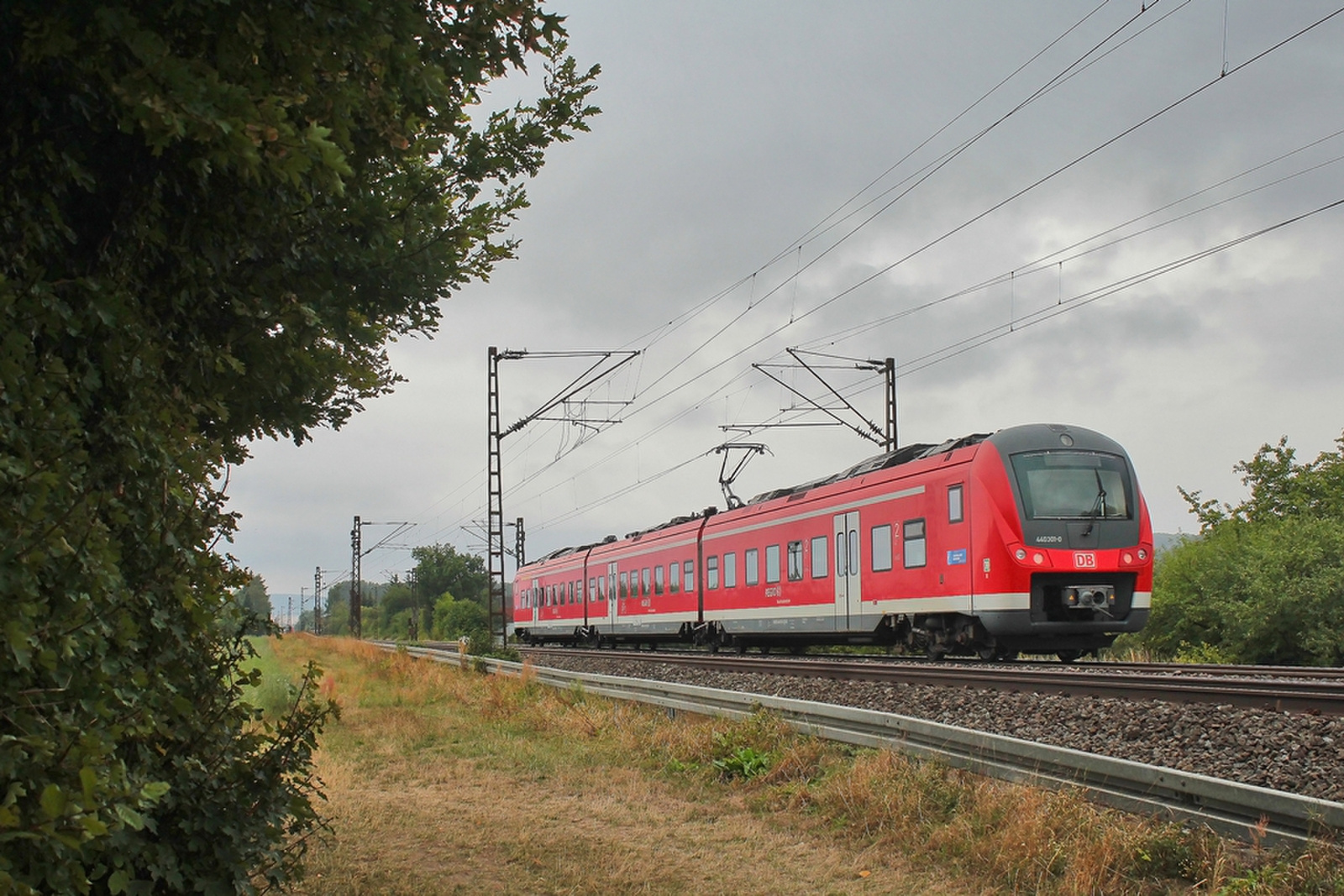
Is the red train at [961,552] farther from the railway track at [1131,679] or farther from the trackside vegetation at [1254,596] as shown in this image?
the trackside vegetation at [1254,596]

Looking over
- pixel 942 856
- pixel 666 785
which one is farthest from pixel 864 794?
pixel 666 785

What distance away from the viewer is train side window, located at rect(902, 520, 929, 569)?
652 inches

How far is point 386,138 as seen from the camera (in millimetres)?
4387

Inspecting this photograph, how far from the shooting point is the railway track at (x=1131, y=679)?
8750mm

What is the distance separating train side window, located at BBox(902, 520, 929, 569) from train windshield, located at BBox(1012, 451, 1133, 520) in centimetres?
195

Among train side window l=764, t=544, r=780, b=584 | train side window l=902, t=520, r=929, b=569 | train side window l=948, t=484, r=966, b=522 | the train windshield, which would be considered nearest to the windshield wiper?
the train windshield

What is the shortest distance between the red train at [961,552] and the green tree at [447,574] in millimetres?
86384

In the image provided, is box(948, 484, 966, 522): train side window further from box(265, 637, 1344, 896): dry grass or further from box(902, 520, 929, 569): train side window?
box(265, 637, 1344, 896): dry grass

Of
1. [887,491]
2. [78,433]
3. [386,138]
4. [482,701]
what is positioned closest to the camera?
[78,433]

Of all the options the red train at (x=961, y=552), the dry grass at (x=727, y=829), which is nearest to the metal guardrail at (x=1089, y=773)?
the dry grass at (x=727, y=829)

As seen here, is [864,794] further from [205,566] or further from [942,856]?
[205,566]

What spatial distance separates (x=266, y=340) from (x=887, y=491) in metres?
13.9

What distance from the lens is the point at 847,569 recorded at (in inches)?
739

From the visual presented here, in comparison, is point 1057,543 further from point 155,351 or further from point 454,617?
point 454,617
